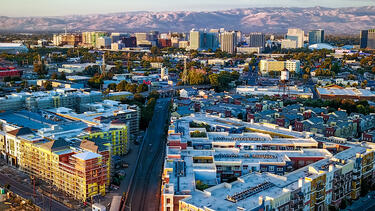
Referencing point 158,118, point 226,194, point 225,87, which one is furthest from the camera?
point 225,87

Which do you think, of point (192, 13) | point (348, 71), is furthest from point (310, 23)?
point (348, 71)

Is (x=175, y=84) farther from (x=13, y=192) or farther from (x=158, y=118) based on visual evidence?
(x=13, y=192)


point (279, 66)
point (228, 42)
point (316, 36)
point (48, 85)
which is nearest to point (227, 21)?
point (316, 36)

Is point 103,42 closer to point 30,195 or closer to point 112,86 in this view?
point 112,86

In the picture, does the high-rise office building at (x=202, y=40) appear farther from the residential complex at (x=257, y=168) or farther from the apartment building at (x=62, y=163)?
the apartment building at (x=62, y=163)

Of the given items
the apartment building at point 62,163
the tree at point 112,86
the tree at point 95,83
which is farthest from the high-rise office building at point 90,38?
the apartment building at point 62,163
